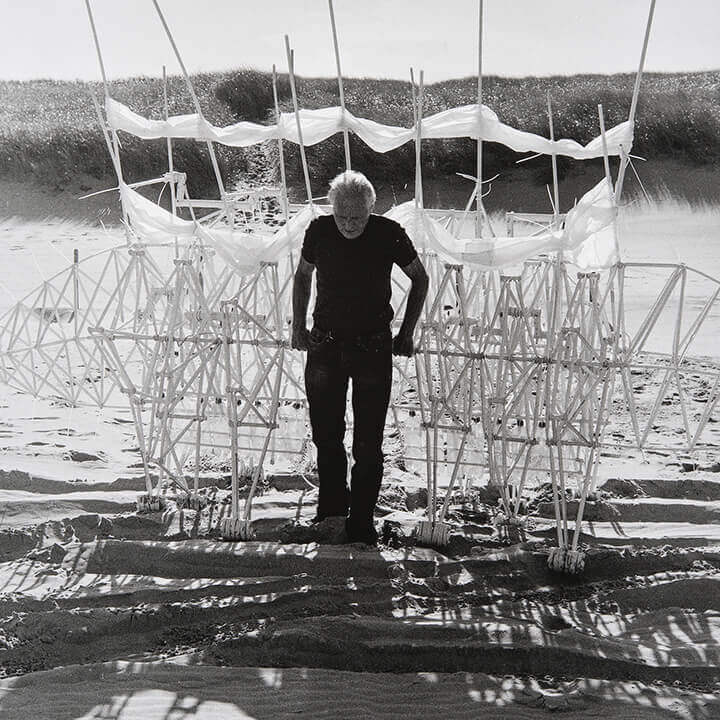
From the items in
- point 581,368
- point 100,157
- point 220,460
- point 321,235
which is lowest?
point 220,460

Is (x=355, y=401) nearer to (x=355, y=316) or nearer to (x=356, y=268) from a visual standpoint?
(x=355, y=316)

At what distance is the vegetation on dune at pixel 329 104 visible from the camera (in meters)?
17.7

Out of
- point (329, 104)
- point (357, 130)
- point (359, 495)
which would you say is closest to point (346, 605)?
point (359, 495)

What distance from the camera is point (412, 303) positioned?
15.7 feet

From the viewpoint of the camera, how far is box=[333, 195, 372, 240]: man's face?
457cm

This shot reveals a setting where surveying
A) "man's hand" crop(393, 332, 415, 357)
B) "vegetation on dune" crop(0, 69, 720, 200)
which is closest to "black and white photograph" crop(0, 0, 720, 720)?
"man's hand" crop(393, 332, 415, 357)

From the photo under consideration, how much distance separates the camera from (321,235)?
15.6 ft

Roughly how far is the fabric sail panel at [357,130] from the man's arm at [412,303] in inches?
32.6

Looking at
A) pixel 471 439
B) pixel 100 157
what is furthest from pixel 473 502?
pixel 100 157

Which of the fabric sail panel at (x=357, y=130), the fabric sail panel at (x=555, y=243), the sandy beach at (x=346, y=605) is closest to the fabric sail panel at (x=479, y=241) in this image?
the fabric sail panel at (x=555, y=243)

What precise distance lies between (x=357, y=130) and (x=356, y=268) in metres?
1.09

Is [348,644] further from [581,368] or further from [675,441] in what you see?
[675,441]

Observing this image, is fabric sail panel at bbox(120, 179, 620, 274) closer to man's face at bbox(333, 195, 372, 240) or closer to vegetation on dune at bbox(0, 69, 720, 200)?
man's face at bbox(333, 195, 372, 240)

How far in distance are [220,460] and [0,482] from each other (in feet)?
4.65
